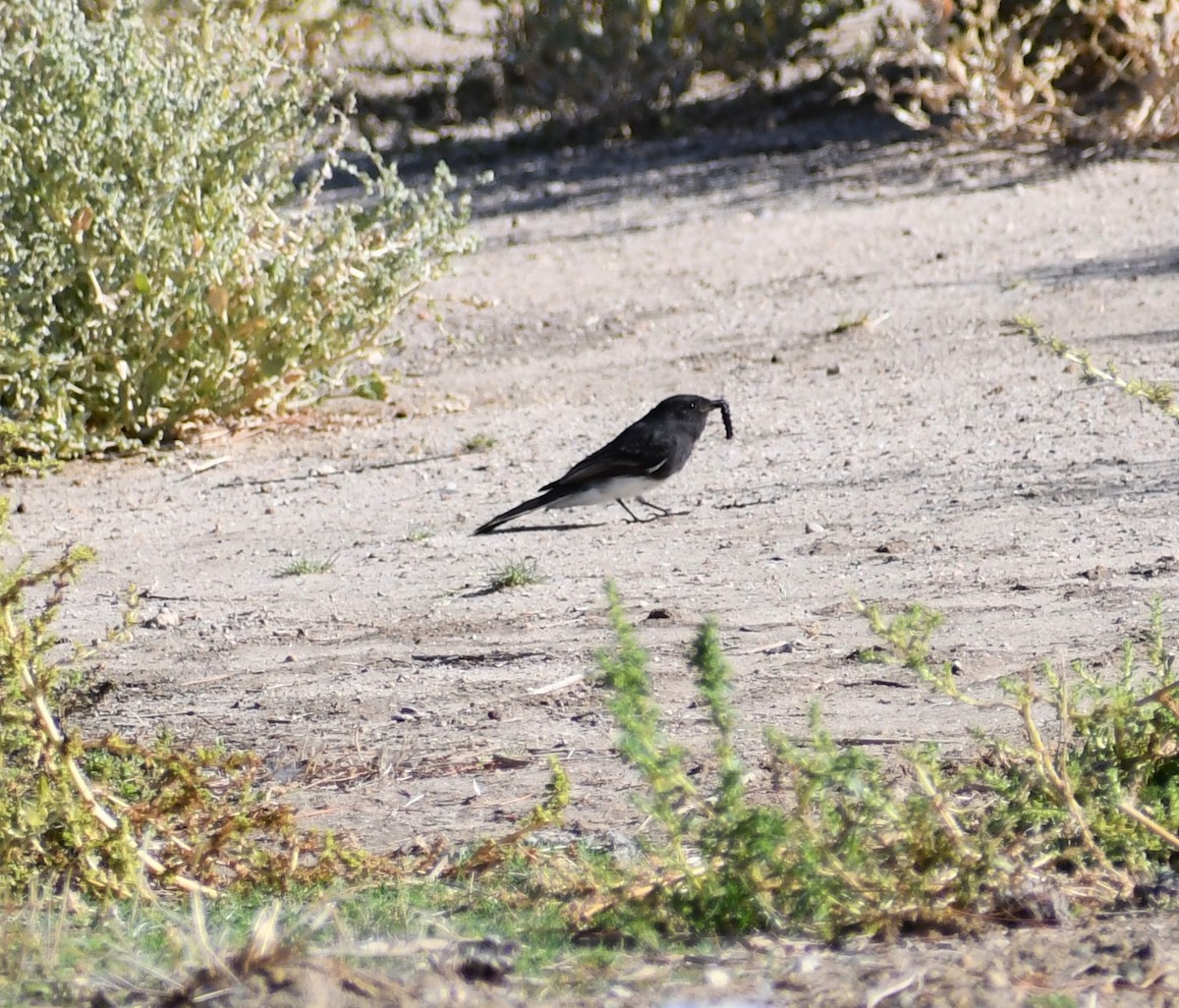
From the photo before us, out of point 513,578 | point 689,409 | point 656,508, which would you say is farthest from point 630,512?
point 513,578

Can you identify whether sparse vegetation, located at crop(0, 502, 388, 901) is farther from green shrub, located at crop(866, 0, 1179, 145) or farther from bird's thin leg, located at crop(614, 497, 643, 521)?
green shrub, located at crop(866, 0, 1179, 145)

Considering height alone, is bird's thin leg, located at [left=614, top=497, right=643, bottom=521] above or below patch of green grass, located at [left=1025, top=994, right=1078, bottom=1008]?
below

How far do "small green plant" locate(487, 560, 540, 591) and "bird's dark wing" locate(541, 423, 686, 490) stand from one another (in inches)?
23.0

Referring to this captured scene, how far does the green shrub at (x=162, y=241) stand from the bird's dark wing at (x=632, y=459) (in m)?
1.85

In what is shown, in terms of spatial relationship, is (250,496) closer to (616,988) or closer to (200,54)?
(200,54)

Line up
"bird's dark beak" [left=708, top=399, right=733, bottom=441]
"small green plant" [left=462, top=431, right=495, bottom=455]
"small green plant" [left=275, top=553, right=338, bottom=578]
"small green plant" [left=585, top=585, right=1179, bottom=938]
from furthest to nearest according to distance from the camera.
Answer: "small green plant" [left=462, top=431, right=495, bottom=455], "bird's dark beak" [left=708, top=399, right=733, bottom=441], "small green plant" [left=275, top=553, right=338, bottom=578], "small green plant" [left=585, top=585, right=1179, bottom=938]

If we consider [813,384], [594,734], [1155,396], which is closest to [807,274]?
[813,384]

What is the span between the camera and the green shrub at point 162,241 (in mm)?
7414

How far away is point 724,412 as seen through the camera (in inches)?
285

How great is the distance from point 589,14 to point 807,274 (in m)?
5.14

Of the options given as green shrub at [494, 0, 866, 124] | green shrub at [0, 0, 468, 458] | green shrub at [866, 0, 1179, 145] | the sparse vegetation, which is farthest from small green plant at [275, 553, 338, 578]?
green shrub at [494, 0, 866, 124]

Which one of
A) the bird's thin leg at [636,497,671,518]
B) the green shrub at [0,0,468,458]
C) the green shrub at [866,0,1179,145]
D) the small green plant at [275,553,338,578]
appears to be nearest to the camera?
the small green plant at [275,553,338,578]

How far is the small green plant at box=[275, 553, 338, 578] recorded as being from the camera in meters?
6.31

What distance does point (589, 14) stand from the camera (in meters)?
14.7
